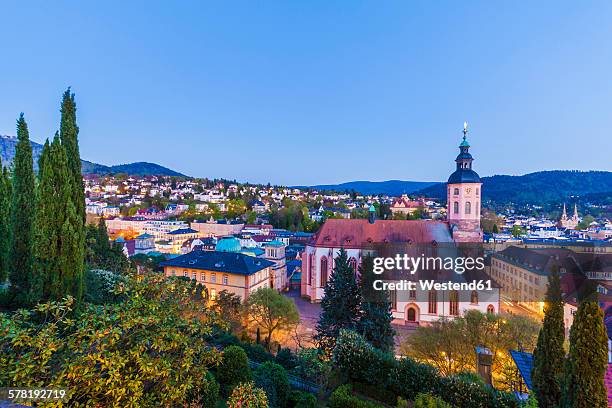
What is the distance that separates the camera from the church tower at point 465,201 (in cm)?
3042

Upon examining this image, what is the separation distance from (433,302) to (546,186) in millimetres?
187282

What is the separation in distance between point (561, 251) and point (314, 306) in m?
25.8

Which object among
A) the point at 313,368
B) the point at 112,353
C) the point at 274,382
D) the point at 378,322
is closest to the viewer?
the point at 112,353

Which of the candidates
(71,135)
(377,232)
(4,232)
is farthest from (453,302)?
(4,232)

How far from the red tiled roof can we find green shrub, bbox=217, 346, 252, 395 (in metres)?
22.5

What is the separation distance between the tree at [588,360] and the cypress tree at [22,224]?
16125mm

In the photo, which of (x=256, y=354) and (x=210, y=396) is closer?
(x=210, y=396)

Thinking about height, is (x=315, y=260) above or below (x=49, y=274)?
below

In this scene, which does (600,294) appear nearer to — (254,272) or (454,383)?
(454,383)

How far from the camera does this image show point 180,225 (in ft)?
292

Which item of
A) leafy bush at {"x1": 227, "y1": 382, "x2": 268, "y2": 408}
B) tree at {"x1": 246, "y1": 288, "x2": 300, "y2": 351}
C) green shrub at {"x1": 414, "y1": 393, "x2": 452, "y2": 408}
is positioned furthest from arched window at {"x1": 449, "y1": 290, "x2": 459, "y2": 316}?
leafy bush at {"x1": 227, "y1": 382, "x2": 268, "y2": 408}

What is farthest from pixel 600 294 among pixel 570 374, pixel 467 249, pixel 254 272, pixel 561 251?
pixel 254 272

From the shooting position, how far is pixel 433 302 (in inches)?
1083

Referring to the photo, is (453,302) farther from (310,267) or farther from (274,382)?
(274,382)
